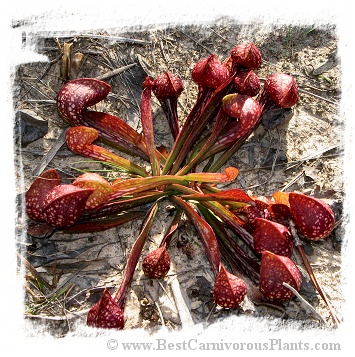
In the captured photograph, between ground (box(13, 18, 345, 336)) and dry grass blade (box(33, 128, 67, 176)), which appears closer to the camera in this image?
ground (box(13, 18, 345, 336))

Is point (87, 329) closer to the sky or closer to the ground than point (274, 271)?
closer to the ground

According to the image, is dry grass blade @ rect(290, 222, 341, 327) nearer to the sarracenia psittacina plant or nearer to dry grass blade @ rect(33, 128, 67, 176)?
the sarracenia psittacina plant

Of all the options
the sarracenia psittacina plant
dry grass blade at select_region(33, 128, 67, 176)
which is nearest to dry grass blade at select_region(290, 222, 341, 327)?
the sarracenia psittacina plant

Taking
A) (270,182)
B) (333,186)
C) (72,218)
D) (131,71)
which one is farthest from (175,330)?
(131,71)

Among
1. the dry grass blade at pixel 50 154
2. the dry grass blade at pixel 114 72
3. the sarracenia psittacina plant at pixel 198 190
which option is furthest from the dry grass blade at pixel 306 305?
the dry grass blade at pixel 114 72

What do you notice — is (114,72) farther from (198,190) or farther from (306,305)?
(306,305)

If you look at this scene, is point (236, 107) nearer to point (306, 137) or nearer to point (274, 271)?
point (306, 137)

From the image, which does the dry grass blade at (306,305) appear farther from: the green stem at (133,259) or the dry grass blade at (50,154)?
the dry grass blade at (50,154)
